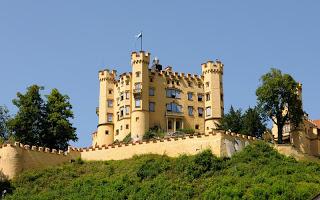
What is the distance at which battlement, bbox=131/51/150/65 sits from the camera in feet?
272

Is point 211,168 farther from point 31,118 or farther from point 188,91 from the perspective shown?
point 188,91

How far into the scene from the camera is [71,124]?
73.9 metres

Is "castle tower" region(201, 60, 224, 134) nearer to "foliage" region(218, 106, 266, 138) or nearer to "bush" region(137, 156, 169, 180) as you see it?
"foliage" region(218, 106, 266, 138)

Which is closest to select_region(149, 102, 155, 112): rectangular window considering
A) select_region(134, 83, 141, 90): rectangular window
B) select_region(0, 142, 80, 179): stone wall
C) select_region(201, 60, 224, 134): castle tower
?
select_region(134, 83, 141, 90): rectangular window

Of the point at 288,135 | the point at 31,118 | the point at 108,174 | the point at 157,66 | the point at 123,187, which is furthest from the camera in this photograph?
the point at 157,66

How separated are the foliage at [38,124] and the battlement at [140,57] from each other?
11.9 metres

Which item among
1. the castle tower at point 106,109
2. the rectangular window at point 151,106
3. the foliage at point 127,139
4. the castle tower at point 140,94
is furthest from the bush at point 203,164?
the castle tower at point 106,109

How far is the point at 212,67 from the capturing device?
8556 cm

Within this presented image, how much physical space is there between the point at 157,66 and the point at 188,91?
172 inches

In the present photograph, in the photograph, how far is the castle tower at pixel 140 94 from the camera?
8069 centimetres

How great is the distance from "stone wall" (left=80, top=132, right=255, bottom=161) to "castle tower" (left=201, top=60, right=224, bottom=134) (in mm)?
18067

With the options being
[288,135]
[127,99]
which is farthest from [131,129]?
[288,135]

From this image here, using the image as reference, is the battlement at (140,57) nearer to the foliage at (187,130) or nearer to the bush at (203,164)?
the foliage at (187,130)

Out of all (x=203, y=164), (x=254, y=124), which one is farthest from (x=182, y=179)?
(x=254, y=124)
